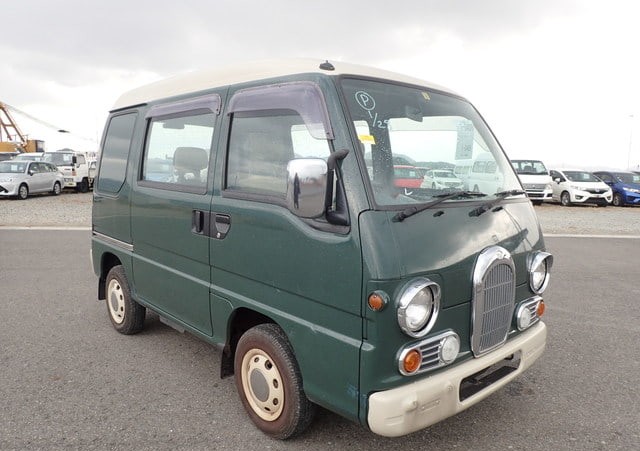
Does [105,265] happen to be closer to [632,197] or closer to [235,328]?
[235,328]

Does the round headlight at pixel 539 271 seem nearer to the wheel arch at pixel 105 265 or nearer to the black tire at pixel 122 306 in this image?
the black tire at pixel 122 306

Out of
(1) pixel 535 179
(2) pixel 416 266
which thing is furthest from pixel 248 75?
(1) pixel 535 179

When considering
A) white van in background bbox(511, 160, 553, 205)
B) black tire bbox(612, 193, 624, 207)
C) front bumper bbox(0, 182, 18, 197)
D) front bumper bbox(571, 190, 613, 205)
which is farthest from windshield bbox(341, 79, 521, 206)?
black tire bbox(612, 193, 624, 207)

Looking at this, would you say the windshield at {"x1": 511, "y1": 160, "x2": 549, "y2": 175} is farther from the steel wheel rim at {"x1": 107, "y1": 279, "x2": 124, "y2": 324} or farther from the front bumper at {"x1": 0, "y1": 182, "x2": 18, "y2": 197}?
the front bumper at {"x1": 0, "y1": 182, "x2": 18, "y2": 197}

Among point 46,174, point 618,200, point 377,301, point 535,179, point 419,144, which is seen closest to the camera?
point 377,301

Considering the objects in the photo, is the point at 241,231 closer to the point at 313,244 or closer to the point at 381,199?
the point at 313,244

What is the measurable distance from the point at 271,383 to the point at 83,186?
74.1ft

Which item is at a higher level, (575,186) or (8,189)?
(575,186)

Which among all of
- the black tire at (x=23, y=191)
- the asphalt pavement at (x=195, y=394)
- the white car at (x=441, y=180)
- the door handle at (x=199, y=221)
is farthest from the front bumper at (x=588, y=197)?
the black tire at (x=23, y=191)

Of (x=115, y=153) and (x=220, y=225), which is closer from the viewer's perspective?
(x=220, y=225)

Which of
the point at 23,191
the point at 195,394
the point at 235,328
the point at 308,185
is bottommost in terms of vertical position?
the point at 195,394

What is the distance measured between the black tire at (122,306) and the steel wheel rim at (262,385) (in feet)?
5.91

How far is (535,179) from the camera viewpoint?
61.7 ft

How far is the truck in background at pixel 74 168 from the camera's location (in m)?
21.7
